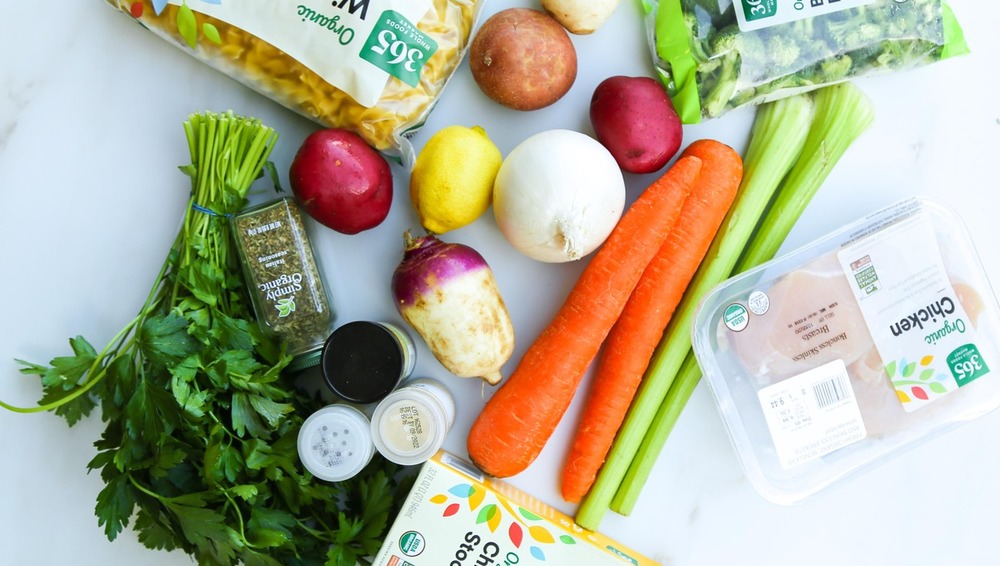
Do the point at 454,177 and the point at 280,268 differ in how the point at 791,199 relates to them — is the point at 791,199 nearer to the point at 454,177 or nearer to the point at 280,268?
the point at 454,177

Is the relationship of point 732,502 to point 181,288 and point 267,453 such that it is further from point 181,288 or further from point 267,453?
point 181,288

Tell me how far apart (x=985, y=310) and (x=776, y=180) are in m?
0.34

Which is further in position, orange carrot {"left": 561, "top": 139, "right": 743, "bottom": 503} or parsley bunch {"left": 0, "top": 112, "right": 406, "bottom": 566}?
orange carrot {"left": 561, "top": 139, "right": 743, "bottom": 503}

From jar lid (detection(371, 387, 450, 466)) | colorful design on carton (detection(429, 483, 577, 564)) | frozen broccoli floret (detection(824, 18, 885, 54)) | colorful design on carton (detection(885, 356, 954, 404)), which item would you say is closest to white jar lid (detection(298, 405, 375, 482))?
jar lid (detection(371, 387, 450, 466))

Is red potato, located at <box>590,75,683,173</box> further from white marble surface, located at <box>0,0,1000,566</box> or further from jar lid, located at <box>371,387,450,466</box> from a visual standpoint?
jar lid, located at <box>371,387,450,466</box>

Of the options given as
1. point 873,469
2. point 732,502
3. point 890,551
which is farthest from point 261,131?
point 890,551

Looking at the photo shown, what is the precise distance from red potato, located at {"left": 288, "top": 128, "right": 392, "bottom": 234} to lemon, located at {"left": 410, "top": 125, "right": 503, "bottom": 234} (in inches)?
2.6

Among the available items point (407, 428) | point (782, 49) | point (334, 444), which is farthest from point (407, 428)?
point (782, 49)

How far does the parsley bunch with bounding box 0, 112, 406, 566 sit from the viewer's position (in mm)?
943

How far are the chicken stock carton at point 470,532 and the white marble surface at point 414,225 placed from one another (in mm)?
149

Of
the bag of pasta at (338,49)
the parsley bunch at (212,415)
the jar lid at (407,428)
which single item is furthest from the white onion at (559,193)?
the parsley bunch at (212,415)

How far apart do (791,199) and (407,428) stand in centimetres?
68

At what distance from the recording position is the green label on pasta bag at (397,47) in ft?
3.15

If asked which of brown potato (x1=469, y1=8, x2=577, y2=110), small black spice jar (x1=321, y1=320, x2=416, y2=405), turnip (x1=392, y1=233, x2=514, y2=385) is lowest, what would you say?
small black spice jar (x1=321, y1=320, x2=416, y2=405)
